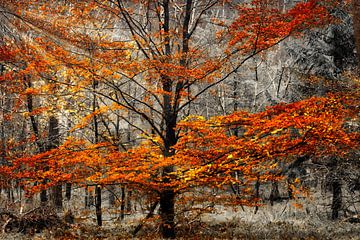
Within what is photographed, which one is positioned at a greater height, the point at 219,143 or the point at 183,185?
the point at 219,143

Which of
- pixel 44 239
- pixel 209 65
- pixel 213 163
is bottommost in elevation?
pixel 44 239

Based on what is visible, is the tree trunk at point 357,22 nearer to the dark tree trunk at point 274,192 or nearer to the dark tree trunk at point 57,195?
the dark tree trunk at point 57,195

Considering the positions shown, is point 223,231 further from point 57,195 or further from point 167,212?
point 57,195

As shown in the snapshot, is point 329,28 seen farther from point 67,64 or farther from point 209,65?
point 67,64

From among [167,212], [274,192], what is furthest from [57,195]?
[274,192]

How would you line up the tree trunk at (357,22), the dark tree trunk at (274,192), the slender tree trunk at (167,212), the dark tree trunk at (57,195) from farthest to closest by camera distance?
1. the dark tree trunk at (274,192)
2. the dark tree trunk at (57,195)
3. the slender tree trunk at (167,212)
4. the tree trunk at (357,22)

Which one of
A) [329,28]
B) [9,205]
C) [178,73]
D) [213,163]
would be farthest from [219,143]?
[329,28]

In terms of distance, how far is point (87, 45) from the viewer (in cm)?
1029

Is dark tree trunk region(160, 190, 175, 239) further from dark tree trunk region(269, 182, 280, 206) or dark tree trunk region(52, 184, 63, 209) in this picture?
dark tree trunk region(269, 182, 280, 206)

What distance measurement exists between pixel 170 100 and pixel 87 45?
3.52 metres

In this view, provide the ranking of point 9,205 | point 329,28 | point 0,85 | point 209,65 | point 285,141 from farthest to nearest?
point 329,28 → point 0,85 → point 9,205 → point 209,65 → point 285,141

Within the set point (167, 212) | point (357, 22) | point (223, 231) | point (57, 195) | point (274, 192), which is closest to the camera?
point (357, 22)

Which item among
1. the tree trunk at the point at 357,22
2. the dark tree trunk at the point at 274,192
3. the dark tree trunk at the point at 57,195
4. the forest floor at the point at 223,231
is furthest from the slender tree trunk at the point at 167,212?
the dark tree trunk at the point at 274,192

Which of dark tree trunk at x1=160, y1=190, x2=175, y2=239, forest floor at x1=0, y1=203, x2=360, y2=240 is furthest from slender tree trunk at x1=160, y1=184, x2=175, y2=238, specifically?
forest floor at x1=0, y1=203, x2=360, y2=240
